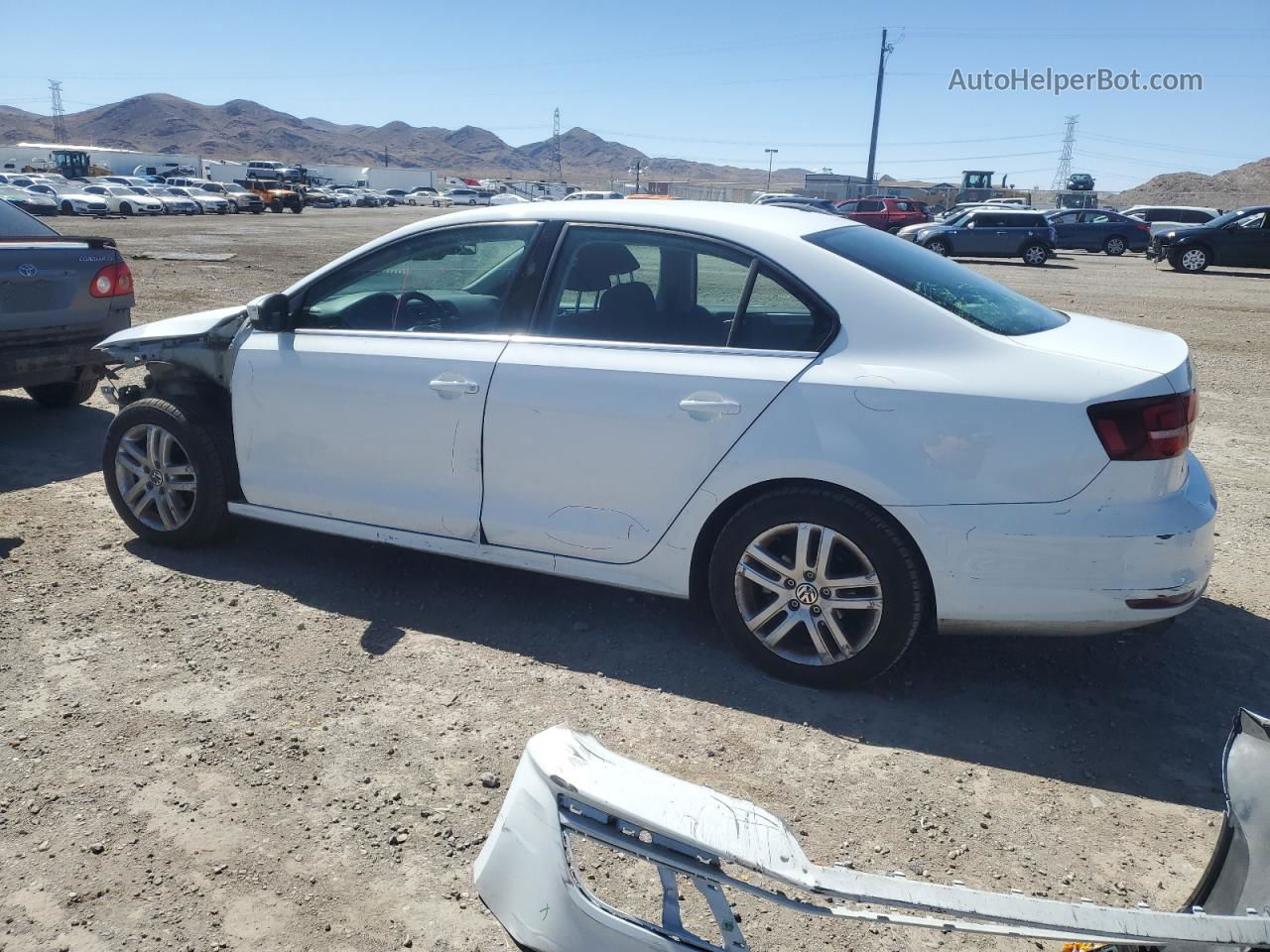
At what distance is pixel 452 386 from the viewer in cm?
390

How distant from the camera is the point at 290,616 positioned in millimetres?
4137

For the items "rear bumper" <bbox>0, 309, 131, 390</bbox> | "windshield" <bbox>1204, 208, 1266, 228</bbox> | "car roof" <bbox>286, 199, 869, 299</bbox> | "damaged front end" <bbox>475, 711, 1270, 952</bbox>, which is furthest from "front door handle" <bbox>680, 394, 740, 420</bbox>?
"windshield" <bbox>1204, 208, 1266, 228</bbox>

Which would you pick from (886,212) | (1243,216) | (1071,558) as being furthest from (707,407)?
(886,212)

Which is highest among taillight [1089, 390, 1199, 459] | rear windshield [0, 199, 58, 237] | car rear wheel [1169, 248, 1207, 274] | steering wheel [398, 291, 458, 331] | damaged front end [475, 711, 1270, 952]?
rear windshield [0, 199, 58, 237]

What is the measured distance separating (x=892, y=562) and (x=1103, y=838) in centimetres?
100

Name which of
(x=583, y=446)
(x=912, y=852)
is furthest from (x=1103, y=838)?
(x=583, y=446)

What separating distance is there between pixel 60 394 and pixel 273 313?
4.24m

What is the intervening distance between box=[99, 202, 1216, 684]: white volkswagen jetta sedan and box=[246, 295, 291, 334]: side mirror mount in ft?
0.04

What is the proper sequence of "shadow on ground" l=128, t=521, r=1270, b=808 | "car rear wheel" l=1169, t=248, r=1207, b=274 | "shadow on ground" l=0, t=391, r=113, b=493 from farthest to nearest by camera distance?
"car rear wheel" l=1169, t=248, r=1207, b=274 → "shadow on ground" l=0, t=391, r=113, b=493 → "shadow on ground" l=128, t=521, r=1270, b=808

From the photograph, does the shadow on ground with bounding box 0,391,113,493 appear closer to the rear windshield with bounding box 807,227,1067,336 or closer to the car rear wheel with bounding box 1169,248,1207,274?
the rear windshield with bounding box 807,227,1067,336

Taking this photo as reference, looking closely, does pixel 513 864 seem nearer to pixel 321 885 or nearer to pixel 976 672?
pixel 321 885

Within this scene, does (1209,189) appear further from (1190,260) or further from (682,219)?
(682,219)

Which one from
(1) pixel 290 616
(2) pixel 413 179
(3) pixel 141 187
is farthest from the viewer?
(2) pixel 413 179

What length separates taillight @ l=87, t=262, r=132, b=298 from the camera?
6680 millimetres
